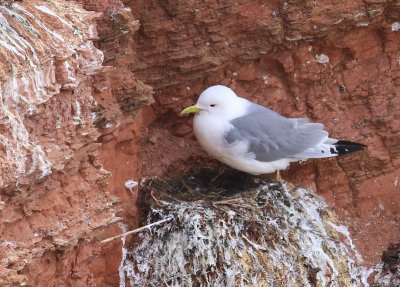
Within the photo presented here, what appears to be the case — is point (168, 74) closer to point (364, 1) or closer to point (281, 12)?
point (281, 12)

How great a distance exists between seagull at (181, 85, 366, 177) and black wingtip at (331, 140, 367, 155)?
0.08m

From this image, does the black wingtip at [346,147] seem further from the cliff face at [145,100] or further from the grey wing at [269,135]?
the cliff face at [145,100]

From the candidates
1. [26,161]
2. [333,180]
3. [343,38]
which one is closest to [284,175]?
[333,180]

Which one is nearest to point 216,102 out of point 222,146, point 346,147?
point 222,146

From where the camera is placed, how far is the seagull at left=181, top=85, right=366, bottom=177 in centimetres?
516

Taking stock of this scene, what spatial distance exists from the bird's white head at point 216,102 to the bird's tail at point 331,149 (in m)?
0.51

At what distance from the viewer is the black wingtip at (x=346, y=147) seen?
214 inches

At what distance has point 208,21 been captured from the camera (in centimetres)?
514

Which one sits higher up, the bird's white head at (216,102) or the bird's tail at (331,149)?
the bird's white head at (216,102)

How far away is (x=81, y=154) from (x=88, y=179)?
131mm

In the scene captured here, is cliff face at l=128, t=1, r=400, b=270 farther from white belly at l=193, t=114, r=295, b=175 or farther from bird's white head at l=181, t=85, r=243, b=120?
white belly at l=193, t=114, r=295, b=175

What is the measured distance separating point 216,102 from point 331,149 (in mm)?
792

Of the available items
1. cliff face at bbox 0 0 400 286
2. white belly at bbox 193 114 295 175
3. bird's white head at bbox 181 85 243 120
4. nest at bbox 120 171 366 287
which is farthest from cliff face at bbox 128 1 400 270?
nest at bbox 120 171 366 287

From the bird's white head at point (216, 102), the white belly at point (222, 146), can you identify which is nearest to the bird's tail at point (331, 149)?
the white belly at point (222, 146)
